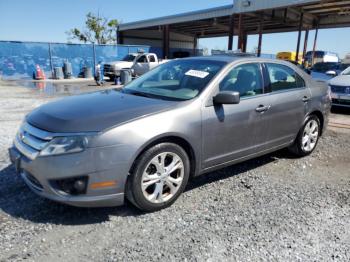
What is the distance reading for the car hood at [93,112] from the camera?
276cm

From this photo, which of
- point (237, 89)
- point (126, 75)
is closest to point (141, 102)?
point (237, 89)

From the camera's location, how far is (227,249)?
2.60m

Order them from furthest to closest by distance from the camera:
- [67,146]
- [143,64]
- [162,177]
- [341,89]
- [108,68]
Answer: [108,68] < [143,64] < [341,89] < [162,177] < [67,146]

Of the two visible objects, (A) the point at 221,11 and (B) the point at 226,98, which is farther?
(A) the point at 221,11

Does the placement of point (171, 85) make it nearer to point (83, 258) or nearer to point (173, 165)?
point (173, 165)

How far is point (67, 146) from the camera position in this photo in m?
2.65

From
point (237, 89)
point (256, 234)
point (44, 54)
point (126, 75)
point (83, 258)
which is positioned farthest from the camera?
point (44, 54)

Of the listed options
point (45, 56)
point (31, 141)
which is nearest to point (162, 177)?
point (31, 141)

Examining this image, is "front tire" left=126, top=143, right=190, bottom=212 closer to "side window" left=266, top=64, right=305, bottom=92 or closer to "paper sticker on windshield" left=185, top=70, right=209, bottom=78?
"paper sticker on windshield" left=185, top=70, right=209, bottom=78

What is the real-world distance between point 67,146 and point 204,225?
1494mm

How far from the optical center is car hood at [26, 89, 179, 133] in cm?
276

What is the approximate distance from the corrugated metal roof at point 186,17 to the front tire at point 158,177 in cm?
2176

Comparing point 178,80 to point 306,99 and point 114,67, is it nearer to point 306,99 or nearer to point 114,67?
point 306,99

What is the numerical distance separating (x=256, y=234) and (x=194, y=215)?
2.12 ft
